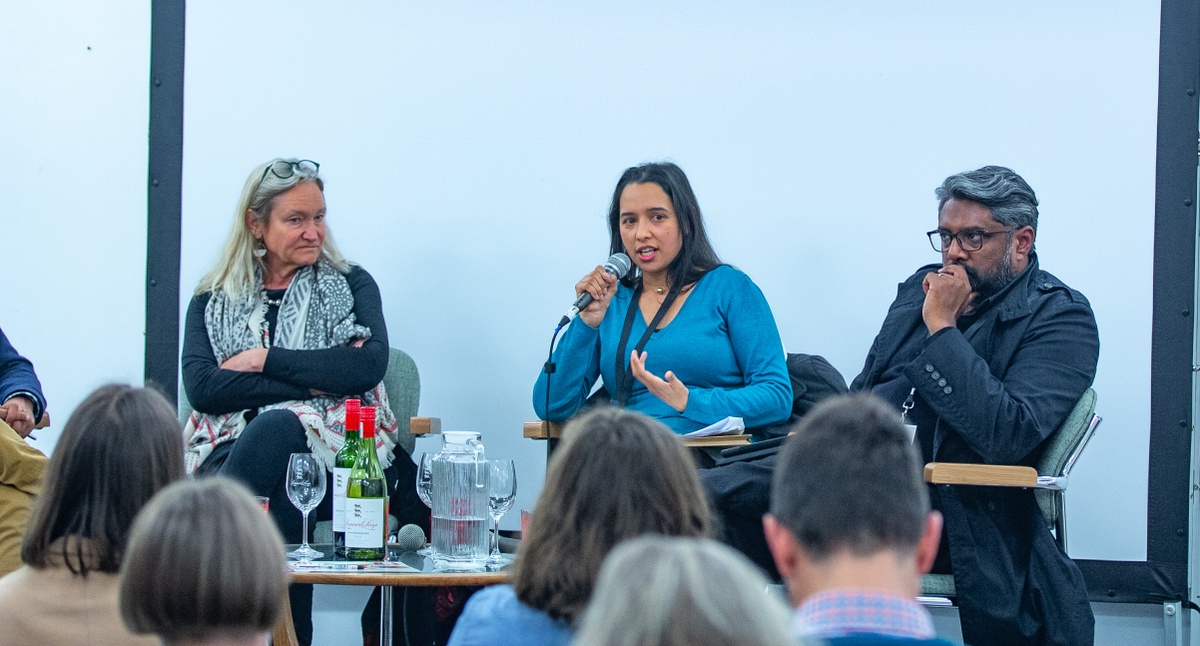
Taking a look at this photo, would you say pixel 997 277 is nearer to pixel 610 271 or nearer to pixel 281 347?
pixel 610 271

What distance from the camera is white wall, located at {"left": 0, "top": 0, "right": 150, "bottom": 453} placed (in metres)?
3.80

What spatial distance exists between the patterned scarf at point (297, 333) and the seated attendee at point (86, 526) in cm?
156

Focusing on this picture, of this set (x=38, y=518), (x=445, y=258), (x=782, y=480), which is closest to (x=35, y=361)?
(x=445, y=258)

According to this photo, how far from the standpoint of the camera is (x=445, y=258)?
3.79m

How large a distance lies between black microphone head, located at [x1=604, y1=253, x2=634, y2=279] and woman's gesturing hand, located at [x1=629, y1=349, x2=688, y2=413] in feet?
0.93

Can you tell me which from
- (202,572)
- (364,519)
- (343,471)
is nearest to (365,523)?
(364,519)

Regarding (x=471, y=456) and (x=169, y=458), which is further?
(x=471, y=456)

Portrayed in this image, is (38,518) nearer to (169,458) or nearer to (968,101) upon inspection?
(169,458)

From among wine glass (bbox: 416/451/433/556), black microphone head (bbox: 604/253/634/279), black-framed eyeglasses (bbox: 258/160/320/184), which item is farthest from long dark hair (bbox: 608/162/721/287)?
wine glass (bbox: 416/451/433/556)

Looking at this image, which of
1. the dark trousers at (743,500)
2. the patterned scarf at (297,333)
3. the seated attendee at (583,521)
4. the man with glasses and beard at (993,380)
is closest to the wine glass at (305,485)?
the patterned scarf at (297,333)

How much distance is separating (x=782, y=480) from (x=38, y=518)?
0.99 meters

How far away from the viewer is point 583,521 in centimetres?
145

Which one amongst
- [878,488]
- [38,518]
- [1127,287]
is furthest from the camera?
[1127,287]

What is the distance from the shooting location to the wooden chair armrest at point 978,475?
2656 millimetres
